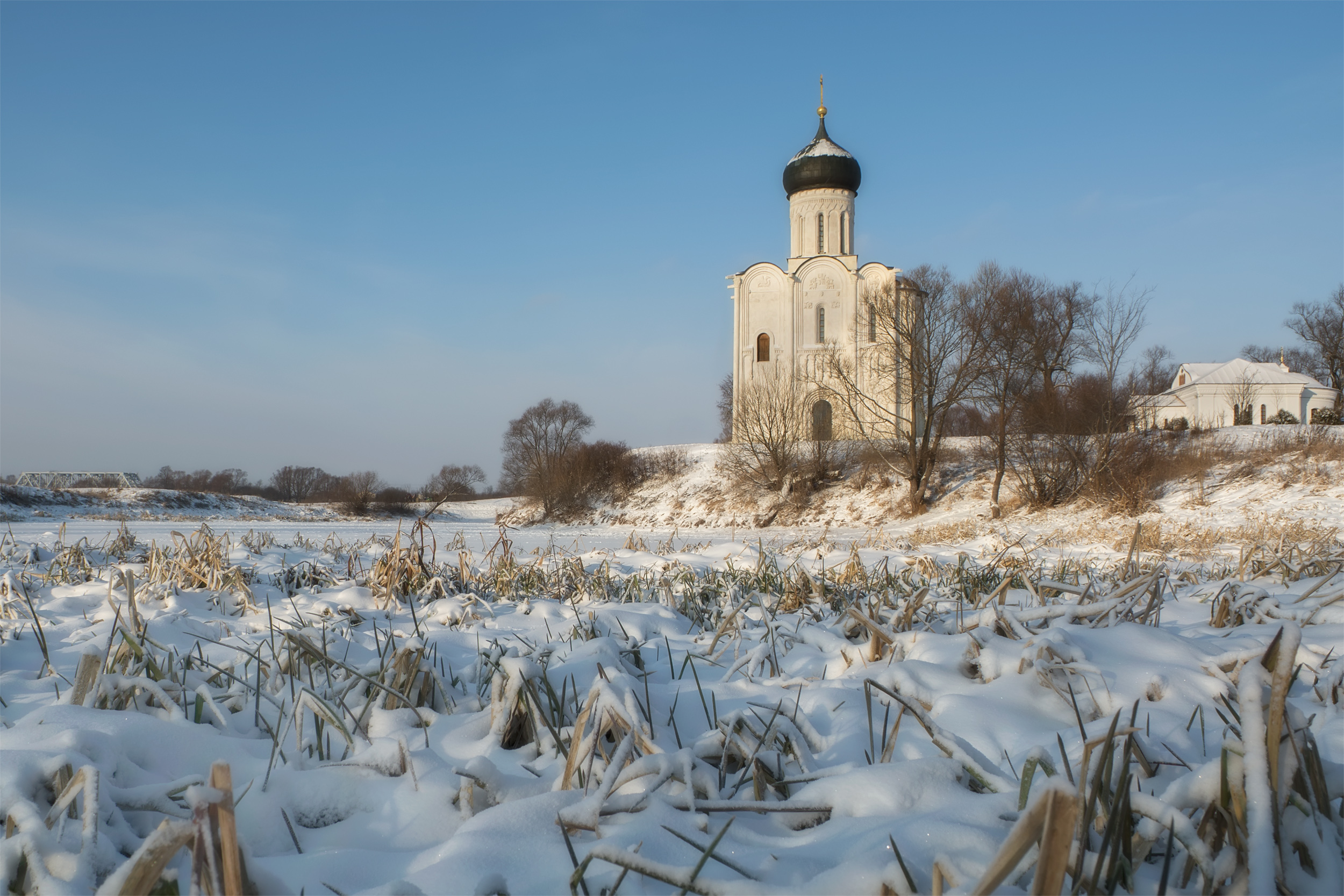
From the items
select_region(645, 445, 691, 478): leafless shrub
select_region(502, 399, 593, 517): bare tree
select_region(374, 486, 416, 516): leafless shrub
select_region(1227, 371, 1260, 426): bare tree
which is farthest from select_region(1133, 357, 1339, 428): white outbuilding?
select_region(374, 486, 416, 516): leafless shrub

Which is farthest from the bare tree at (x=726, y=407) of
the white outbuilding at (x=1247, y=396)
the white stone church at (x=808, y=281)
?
the white outbuilding at (x=1247, y=396)

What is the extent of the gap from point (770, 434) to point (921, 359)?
22.8 feet

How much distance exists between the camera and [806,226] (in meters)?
38.6

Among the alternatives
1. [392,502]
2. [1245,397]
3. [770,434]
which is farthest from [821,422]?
[1245,397]

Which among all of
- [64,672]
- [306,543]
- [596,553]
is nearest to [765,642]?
[64,672]

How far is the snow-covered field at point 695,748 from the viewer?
93cm

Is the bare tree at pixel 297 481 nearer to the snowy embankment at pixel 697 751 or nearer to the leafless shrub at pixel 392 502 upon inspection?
the leafless shrub at pixel 392 502

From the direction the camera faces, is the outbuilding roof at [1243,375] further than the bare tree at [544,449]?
Yes

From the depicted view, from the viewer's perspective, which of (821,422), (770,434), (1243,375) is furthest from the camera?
(1243,375)

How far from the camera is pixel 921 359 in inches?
987

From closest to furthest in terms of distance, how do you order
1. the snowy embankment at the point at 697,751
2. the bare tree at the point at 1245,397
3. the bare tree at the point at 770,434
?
the snowy embankment at the point at 697,751 → the bare tree at the point at 770,434 → the bare tree at the point at 1245,397

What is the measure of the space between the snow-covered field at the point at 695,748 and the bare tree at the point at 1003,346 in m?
21.9

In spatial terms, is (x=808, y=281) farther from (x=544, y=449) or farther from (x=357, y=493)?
(x=357, y=493)

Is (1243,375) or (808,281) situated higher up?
(808,281)
